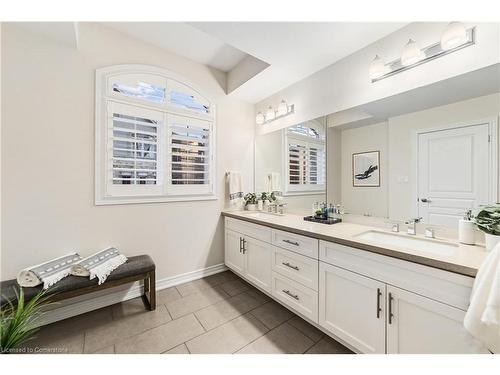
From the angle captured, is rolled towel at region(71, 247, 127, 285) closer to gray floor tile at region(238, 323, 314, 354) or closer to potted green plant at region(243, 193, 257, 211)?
gray floor tile at region(238, 323, 314, 354)

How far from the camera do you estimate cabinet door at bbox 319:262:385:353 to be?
46.8 inches

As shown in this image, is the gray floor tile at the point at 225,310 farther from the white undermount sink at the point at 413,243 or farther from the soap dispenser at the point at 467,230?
the soap dispenser at the point at 467,230

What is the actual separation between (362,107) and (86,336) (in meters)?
3.02

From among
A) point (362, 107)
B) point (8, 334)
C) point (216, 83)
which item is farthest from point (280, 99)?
point (8, 334)

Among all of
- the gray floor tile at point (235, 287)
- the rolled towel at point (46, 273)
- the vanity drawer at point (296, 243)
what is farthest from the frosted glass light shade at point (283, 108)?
the rolled towel at point (46, 273)

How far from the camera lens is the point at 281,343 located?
58.6 inches

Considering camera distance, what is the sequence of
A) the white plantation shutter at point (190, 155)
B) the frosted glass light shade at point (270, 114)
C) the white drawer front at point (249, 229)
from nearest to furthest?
the white drawer front at point (249, 229) < the white plantation shutter at point (190, 155) < the frosted glass light shade at point (270, 114)

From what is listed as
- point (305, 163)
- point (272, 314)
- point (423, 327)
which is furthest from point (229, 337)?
point (305, 163)

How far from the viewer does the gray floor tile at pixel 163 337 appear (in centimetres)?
144

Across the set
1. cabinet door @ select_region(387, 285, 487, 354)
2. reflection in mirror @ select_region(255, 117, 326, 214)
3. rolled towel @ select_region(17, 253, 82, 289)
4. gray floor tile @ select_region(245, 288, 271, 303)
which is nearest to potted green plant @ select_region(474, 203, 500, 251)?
cabinet door @ select_region(387, 285, 487, 354)

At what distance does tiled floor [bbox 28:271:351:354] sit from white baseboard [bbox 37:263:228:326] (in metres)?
0.06

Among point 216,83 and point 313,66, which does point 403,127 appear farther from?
point 216,83

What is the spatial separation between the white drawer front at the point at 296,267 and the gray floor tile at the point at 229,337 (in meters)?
0.50
